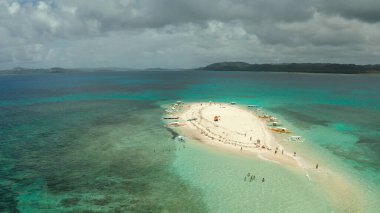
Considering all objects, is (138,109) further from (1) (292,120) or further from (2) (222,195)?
(2) (222,195)

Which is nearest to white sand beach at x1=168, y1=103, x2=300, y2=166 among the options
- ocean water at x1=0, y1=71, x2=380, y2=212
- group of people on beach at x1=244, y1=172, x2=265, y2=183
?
ocean water at x1=0, y1=71, x2=380, y2=212

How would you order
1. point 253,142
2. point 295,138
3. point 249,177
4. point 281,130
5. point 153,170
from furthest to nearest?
point 281,130
point 295,138
point 253,142
point 153,170
point 249,177

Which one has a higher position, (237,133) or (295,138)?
(237,133)

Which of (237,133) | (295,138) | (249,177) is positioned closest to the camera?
(249,177)

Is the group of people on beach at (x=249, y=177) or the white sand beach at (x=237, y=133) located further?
the white sand beach at (x=237, y=133)

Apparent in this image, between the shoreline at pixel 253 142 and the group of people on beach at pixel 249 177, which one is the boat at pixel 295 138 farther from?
the group of people on beach at pixel 249 177

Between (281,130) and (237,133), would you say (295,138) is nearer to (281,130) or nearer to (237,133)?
(281,130)

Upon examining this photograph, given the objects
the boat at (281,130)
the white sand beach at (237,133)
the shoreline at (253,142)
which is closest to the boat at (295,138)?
the shoreline at (253,142)

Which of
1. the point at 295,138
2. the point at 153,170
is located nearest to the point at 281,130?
the point at 295,138

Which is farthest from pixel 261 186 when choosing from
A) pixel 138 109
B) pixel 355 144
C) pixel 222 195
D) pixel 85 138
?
pixel 138 109
